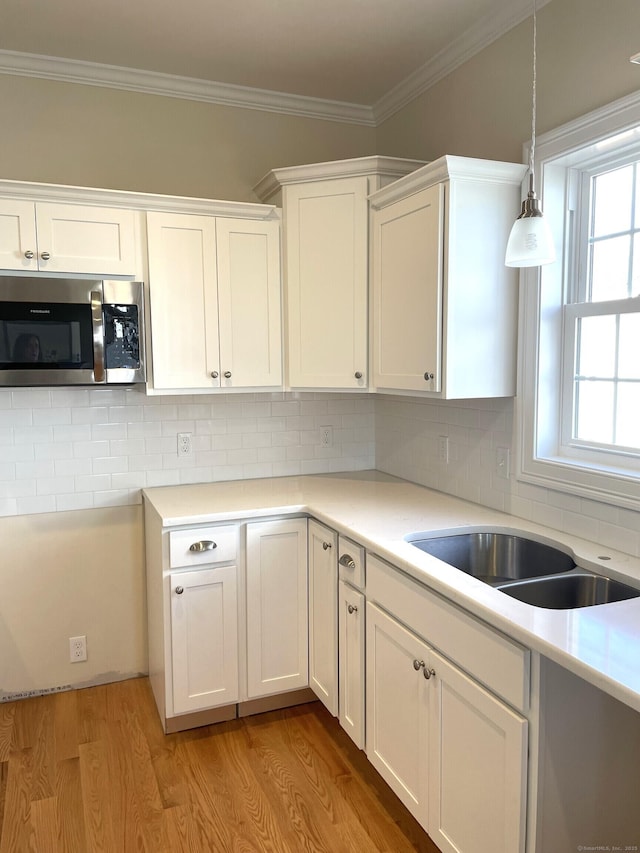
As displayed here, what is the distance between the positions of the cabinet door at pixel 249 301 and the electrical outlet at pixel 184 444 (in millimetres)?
404

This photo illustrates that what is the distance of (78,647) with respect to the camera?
303 cm

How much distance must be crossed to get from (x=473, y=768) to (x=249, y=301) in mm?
2003

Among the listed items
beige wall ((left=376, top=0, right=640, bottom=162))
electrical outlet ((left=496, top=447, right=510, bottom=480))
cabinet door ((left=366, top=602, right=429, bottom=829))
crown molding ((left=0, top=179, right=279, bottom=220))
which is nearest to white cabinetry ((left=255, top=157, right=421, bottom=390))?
crown molding ((left=0, top=179, right=279, bottom=220))

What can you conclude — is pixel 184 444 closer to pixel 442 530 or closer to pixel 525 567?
pixel 442 530

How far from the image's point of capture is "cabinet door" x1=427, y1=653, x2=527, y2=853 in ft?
4.96

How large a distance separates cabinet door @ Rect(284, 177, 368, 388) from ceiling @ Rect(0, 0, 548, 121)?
1.78 ft

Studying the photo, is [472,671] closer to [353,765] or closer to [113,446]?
[353,765]

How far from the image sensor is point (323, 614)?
104 inches

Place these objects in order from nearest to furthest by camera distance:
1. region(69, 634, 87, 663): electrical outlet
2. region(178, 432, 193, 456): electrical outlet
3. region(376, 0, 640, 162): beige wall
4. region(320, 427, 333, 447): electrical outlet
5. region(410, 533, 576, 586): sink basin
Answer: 1. region(376, 0, 640, 162): beige wall
2. region(410, 533, 576, 586): sink basin
3. region(69, 634, 87, 663): electrical outlet
4. region(178, 432, 193, 456): electrical outlet
5. region(320, 427, 333, 447): electrical outlet

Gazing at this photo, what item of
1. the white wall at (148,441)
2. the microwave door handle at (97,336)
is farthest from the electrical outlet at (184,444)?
the microwave door handle at (97,336)

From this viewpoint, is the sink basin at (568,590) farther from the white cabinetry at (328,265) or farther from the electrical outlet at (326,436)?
the electrical outlet at (326,436)

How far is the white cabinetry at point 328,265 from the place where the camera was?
2779 millimetres

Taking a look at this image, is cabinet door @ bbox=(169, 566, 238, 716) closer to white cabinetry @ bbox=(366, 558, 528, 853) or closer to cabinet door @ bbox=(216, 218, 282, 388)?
white cabinetry @ bbox=(366, 558, 528, 853)

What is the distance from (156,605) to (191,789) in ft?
2.39
